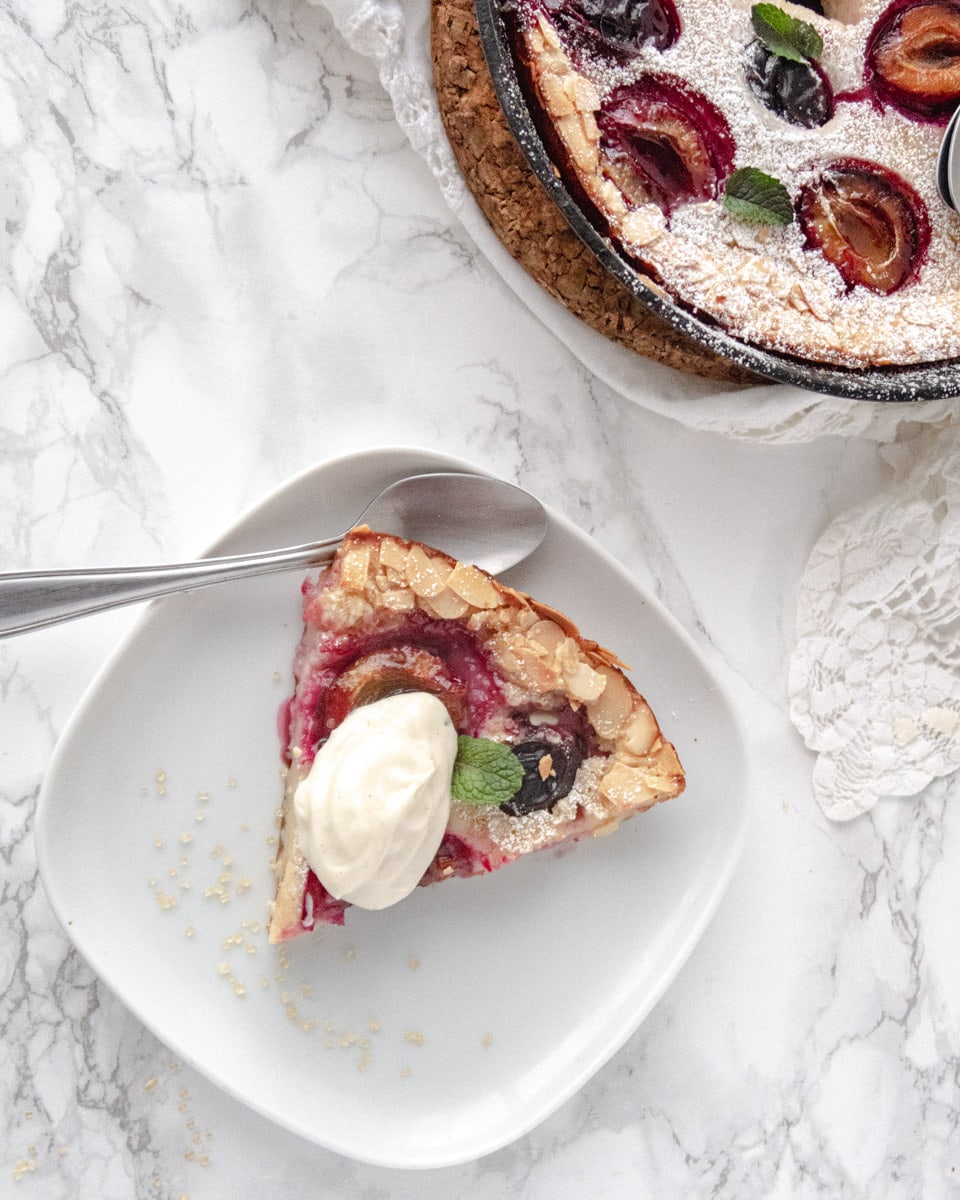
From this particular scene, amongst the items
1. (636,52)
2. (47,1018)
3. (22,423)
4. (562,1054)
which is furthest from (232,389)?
(562,1054)

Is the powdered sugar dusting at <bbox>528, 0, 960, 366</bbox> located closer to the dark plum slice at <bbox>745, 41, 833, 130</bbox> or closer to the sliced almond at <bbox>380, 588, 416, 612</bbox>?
the dark plum slice at <bbox>745, 41, 833, 130</bbox>

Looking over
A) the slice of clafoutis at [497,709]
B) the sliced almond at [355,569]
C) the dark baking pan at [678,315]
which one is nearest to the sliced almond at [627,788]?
the slice of clafoutis at [497,709]

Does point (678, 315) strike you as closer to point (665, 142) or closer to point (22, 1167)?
point (665, 142)

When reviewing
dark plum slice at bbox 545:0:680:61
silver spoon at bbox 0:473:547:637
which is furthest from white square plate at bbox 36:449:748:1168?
dark plum slice at bbox 545:0:680:61

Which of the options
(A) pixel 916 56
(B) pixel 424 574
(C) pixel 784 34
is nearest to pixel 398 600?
(B) pixel 424 574

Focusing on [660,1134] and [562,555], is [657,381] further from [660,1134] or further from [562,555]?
[660,1134]

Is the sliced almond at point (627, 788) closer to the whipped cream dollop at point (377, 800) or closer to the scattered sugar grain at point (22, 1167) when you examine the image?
the whipped cream dollop at point (377, 800)

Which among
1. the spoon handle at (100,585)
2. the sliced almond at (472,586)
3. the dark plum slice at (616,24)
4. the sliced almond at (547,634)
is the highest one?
the dark plum slice at (616,24)

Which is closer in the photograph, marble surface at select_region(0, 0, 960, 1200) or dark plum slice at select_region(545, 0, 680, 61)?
dark plum slice at select_region(545, 0, 680, 61)
